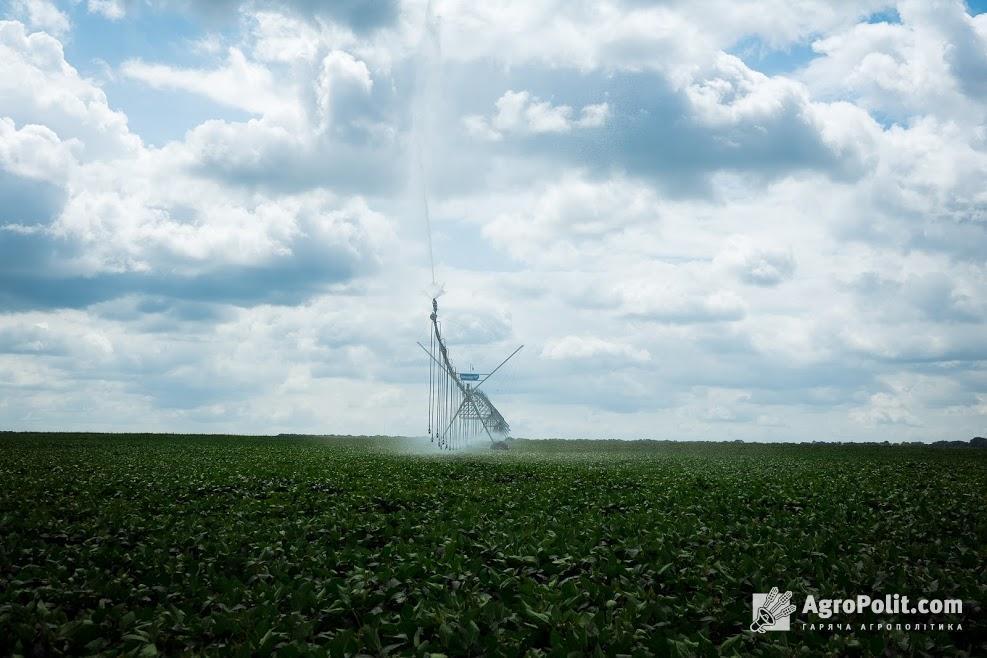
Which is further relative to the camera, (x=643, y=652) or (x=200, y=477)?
(x=200, y=477)

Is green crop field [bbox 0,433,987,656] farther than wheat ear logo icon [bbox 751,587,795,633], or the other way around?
wheat ear logo icon [bbox 751,587,795,633]

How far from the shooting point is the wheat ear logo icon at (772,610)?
9398mm

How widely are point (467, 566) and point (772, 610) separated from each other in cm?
488

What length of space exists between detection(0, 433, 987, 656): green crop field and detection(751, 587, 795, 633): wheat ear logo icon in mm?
192

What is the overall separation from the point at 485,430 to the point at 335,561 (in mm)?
75191

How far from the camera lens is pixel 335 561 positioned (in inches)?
496

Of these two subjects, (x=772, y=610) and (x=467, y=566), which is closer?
(x=772, y=610)

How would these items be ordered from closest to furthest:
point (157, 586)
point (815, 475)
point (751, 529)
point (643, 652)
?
point (643, 652) < point (157, 586) < point (751, 529) < point (815, 475)

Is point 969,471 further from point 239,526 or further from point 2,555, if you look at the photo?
point 2,555

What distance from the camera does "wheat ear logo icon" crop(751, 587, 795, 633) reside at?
940 cm

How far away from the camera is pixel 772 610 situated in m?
9.71

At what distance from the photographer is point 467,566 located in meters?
12.1

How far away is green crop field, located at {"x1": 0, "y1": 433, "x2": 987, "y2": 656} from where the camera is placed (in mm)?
8453

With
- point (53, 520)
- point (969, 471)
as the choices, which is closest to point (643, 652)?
point (53, 520)
